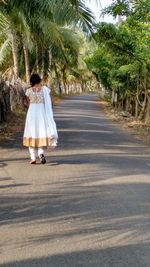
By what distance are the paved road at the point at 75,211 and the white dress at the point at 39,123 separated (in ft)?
1.64

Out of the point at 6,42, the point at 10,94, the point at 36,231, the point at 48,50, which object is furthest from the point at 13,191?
the point at 48,50

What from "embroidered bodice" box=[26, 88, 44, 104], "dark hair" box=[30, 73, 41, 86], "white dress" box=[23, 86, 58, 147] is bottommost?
"white dress" box=[23, 86, 58, 147]

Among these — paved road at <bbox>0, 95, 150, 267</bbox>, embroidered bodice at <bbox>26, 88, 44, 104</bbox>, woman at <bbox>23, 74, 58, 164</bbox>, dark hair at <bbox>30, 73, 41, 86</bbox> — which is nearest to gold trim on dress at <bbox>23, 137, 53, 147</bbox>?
woman at <bbox>23, 74, 58, 164</bbox>

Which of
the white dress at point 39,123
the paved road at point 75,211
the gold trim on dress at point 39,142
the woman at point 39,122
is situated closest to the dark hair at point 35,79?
the woman at point 39,122

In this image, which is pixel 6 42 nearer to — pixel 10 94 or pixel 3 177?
pixel 10 94

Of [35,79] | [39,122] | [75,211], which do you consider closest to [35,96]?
[35,79]

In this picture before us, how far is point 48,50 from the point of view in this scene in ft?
121

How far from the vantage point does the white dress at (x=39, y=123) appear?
34.1ft

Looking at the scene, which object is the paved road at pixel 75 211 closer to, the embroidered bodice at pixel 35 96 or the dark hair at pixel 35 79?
the embroidered bodice at pixel 35 96

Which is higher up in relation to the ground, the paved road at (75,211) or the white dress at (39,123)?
the white dress at (39,123)

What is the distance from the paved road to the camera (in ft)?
16.7

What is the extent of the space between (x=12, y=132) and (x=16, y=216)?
429 inches

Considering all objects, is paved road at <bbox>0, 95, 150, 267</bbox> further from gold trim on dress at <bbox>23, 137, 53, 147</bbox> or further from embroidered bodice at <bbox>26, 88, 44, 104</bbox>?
embroidered bodice at <bbox>26, 88, 44, 104</bbox>

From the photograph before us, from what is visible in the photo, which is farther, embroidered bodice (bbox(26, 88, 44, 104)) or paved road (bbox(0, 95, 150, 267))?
embroidered bodice (bbox(26, 88, 44, 104))
